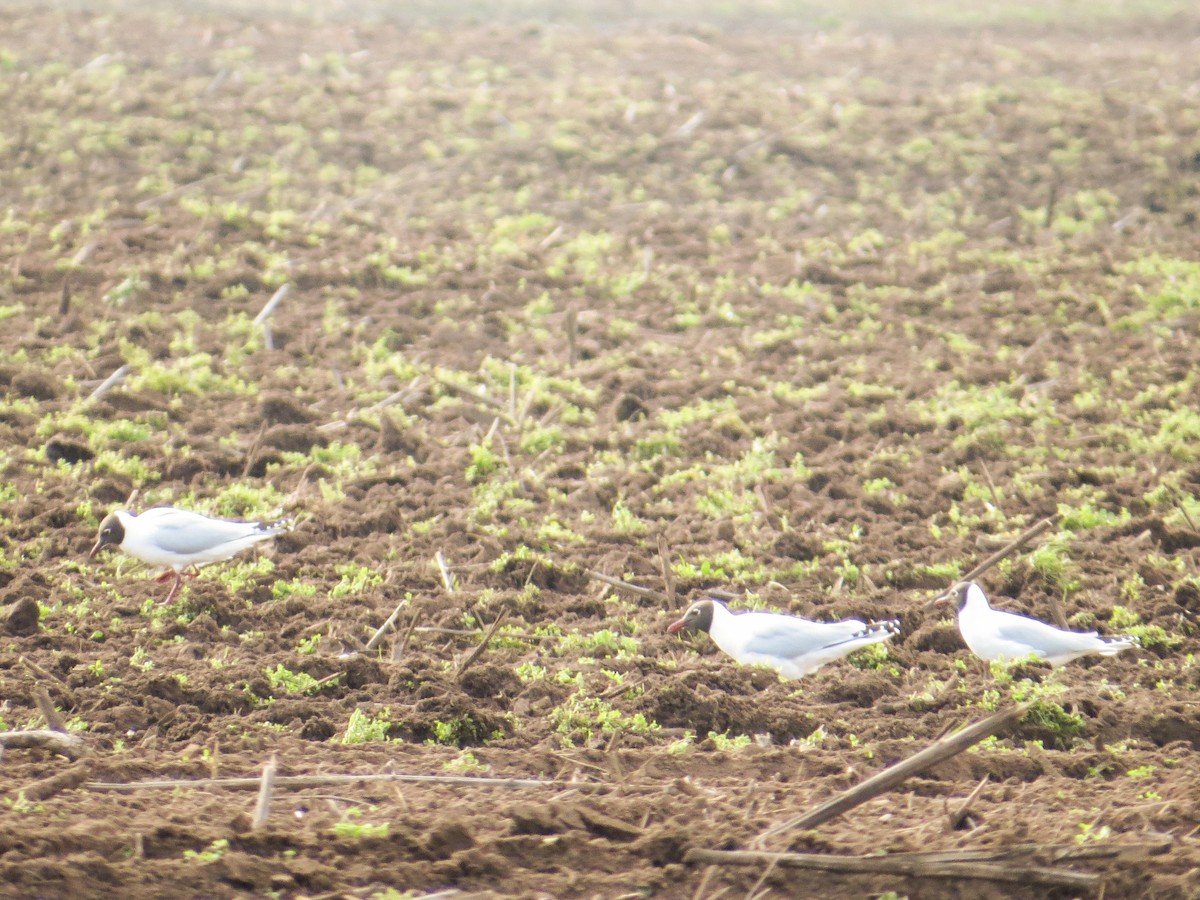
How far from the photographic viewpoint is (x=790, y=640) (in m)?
7.13

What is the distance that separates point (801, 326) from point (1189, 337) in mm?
3777

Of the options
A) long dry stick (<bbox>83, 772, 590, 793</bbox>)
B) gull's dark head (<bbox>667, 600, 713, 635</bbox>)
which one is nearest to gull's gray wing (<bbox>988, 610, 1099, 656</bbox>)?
gull's dark head (<bbox>667, 600, 713, 635</bbox>)

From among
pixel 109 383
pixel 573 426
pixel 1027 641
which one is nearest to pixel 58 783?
pixel 1027 641

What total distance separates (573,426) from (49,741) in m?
5.77

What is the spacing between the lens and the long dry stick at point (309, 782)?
17.7 ft

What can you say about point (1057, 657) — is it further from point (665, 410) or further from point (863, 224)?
point (863, 224)

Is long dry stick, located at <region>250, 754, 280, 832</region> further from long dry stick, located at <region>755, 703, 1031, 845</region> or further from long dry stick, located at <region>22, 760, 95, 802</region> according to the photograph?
long dry stick, located at <region>755, 703, 1031, 845</region>

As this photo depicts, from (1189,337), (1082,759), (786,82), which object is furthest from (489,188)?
(1082,759)

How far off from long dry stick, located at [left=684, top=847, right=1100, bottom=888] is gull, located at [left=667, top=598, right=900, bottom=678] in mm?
2546

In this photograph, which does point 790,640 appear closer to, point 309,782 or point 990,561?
point 990,561

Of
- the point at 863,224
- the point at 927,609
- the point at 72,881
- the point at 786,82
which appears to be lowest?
the point at 927,609

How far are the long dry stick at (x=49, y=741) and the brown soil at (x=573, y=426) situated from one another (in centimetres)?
10

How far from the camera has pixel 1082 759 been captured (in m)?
6.29

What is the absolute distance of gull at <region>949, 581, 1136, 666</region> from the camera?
7176 millimetres
